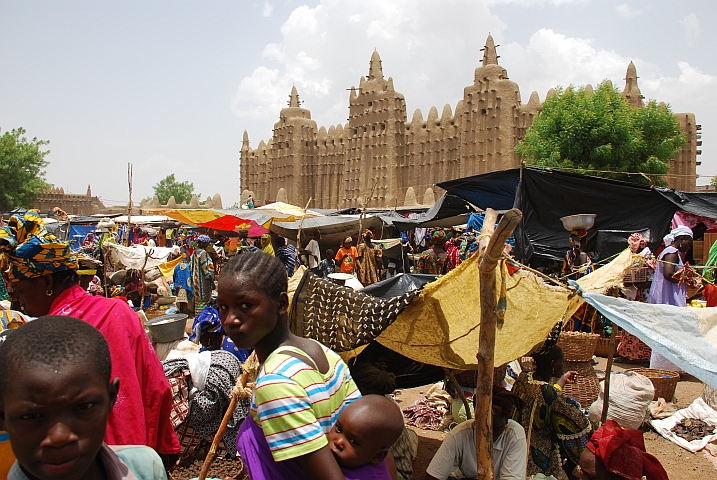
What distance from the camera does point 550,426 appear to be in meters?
3.86

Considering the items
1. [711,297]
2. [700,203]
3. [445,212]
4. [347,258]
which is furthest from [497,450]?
[347,258]

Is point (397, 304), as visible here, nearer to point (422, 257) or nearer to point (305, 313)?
point (305, 313)

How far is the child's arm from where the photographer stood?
4.88ft

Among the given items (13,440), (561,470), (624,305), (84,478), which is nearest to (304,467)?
(84,478)

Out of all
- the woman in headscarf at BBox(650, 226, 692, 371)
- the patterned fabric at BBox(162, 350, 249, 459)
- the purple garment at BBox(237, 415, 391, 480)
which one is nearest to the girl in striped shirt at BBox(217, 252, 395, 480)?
the purple garment at BBox(237, 415, 391, 480)

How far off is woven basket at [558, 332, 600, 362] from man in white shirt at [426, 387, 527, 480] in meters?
3.34

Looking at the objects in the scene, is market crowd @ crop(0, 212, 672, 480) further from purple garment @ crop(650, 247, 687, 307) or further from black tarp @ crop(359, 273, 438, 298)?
purple garment @ crop(650, 247, 687, 307)

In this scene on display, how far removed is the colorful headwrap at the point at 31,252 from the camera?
6.89ft

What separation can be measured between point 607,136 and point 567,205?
45.0 feet

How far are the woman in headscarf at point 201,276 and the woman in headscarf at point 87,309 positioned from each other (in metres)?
9.28

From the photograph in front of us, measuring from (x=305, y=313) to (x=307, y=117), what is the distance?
41564 mm

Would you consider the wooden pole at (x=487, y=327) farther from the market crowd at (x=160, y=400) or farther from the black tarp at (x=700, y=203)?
the black tarp at (x=700, y=203)

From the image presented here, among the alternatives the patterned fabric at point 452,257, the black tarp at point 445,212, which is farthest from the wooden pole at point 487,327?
the patterned fabric at point 452,257

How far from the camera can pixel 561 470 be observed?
3.94m
